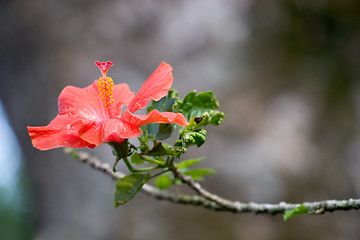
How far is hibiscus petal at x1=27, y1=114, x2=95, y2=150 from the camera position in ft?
1.76

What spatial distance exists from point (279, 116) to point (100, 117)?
5.62ft

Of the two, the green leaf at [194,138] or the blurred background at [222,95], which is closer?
the green leaf at [194,138]

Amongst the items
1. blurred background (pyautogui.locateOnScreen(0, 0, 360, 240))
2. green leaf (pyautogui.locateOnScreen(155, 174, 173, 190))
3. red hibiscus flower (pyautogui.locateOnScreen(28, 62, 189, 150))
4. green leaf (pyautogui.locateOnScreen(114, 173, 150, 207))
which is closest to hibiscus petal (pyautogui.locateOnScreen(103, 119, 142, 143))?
red hibiscus flower (pyautogui.locateOnScreen(28, 62, 189, 150))

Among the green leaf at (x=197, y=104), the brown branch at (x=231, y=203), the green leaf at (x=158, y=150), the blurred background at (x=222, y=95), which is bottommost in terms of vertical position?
the brown branch at (x=231, y=203)

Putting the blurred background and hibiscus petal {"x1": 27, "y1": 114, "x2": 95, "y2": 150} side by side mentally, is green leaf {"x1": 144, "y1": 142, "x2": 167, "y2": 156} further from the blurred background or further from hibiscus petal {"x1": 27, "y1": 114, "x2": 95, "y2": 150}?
the blurred background

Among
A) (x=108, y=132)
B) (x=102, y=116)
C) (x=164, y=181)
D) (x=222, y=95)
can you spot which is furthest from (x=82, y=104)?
(x=222, y=95)

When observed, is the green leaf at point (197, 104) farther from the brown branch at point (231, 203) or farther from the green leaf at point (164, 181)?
the green leaf at point (164, 181)

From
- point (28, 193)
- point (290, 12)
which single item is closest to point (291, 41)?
point (290, 12)

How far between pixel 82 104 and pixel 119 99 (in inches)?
3.1

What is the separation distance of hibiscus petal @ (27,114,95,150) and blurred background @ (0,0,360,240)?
4.97ft

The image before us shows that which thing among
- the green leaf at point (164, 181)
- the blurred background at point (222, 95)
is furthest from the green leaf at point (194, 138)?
the blurred background at point (222, 95)

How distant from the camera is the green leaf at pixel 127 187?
0.60 metres

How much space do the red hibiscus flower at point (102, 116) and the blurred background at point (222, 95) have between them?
1.43 metres

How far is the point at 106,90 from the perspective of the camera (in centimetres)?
61
